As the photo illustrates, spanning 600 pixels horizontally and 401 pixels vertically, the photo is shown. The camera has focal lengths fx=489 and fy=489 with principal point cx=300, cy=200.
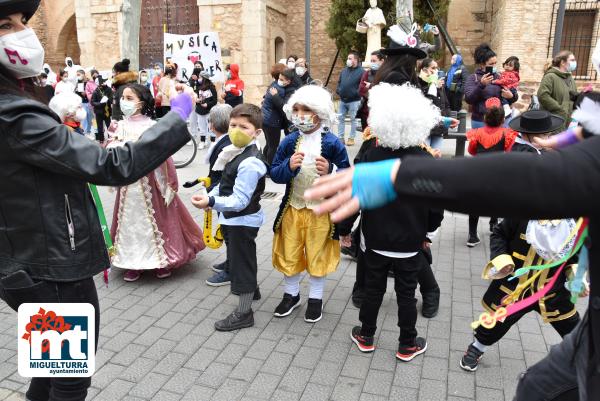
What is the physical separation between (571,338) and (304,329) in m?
2.19

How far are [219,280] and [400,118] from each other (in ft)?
7.79

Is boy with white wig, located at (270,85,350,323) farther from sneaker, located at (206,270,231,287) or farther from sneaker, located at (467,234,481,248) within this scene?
sneaker, located at (467,234,481,248)

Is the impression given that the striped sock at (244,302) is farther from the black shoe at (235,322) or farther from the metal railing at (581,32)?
the metal railing at (581,32)

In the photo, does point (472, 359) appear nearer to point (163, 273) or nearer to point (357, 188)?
point (357, 188)

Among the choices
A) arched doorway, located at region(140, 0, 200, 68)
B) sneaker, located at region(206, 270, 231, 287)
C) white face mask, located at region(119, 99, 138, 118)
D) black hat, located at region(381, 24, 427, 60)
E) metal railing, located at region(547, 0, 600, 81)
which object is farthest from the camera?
arched doorway, located at region(140, 0, 200, 68)

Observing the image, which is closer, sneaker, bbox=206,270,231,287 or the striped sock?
the striped sock

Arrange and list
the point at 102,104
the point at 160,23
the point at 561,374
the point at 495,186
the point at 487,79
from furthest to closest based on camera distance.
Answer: the point at 160,23
the point at 102,104
the point at 487,79
the point at 561,374
the point at 495,186

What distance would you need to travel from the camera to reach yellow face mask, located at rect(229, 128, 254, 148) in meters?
3.45

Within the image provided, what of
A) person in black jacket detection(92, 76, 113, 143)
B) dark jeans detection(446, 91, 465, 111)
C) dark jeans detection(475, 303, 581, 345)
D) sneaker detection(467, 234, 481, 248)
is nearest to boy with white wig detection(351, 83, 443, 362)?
dark jeans detection(475, 303, 581, 345)

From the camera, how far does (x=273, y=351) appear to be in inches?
132

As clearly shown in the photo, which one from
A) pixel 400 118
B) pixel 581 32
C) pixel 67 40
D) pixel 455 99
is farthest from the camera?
pixel 67 40

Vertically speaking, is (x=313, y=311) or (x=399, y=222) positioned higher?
(x=399, y=222)

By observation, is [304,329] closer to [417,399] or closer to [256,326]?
[256,326]

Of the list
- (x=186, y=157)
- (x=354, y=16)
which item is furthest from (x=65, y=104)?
(x=354, y=16)
